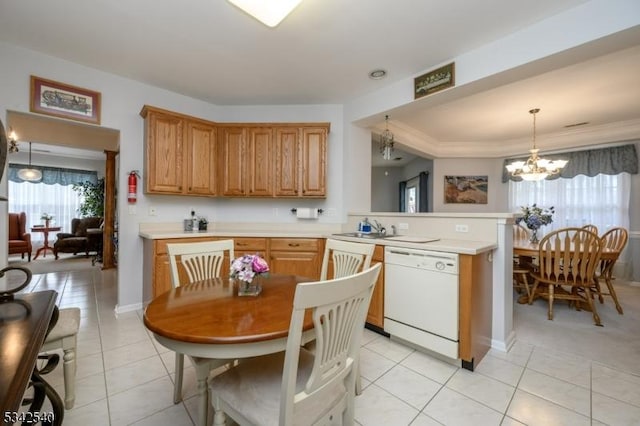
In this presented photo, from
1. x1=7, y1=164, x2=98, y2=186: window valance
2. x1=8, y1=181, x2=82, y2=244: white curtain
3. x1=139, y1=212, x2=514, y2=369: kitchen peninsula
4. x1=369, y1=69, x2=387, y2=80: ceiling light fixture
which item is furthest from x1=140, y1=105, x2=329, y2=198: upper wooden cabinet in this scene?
x1=8, y1=181, x2=82, y2=244: white curtain

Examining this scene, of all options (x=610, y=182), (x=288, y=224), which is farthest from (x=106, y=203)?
(x=610, y=182)

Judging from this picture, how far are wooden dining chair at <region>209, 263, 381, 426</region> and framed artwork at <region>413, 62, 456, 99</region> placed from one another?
2194mm

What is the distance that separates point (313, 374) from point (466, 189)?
19.0ft

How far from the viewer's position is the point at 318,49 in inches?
95.6

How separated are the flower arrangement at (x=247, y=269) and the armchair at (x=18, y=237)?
22.0 feet

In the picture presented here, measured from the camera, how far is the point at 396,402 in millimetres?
1654

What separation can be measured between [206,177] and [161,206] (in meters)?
0.63

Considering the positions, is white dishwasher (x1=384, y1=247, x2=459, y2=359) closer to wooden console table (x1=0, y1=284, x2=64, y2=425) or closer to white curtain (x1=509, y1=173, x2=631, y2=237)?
wooden console table (x1=0, y1=284, x2=64, y2=425)

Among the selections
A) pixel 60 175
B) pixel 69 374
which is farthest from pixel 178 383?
pixel 60 175

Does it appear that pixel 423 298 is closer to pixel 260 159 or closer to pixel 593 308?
pixel 593 308

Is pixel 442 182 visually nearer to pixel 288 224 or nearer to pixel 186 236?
pixel 288 224

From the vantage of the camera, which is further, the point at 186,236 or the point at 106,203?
the point at 106,203

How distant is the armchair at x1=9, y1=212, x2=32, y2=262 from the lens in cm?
539

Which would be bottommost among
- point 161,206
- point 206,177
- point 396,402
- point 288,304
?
point 396,402
